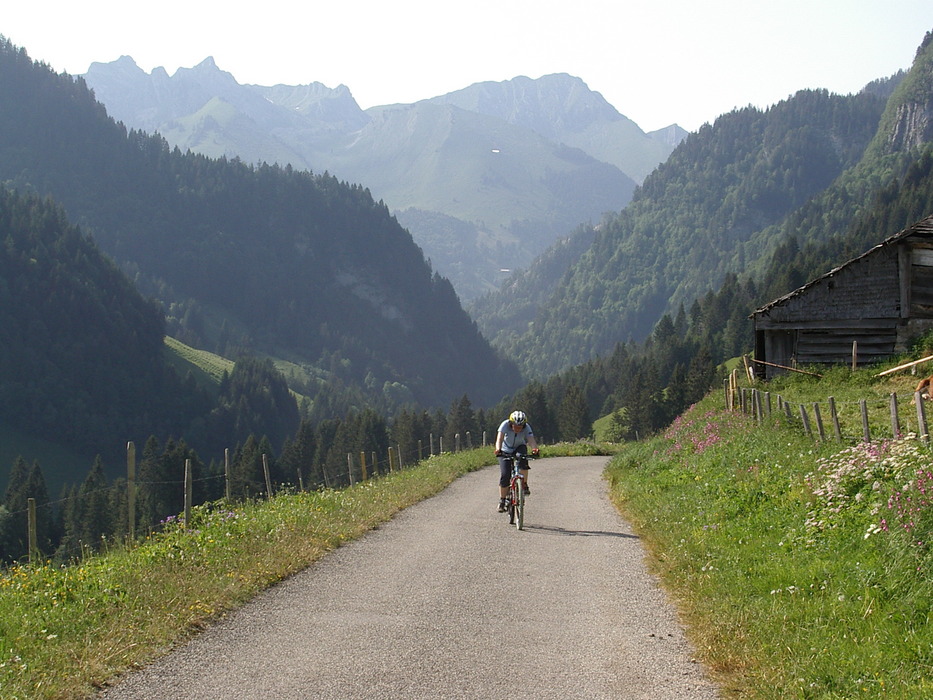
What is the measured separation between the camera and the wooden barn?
3144 centimetres


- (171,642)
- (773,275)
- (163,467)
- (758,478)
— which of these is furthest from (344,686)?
(773,275)

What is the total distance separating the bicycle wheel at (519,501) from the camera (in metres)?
15.6

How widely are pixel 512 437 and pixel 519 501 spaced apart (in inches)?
56.9

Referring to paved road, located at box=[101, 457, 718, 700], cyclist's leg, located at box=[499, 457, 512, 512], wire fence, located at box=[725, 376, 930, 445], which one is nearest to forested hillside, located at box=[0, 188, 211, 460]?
wire fence, located at box=[725, 376, 930, 445]

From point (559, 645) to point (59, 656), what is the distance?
4426mm

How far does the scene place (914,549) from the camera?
8289 millimetres

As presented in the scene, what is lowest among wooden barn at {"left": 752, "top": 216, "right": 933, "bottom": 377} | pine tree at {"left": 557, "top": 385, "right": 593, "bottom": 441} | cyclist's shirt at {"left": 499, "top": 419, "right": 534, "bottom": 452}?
pine tree at {"left": 557, "top": 385, "right": 593, "bottom": 441}

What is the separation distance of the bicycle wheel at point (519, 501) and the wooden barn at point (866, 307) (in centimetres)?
1828

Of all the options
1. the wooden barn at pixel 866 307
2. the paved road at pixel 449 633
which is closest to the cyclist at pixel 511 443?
the paved road at pixel 449 633

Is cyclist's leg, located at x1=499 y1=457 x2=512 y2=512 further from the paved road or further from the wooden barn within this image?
the wooden barn

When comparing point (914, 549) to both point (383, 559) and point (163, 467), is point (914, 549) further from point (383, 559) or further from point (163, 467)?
point (163, 467)

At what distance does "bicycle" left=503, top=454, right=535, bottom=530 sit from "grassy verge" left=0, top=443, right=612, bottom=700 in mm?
2646

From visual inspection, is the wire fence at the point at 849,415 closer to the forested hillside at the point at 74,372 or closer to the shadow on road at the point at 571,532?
the shadow on road at the point at 571,532

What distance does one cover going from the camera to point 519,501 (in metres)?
15.8
